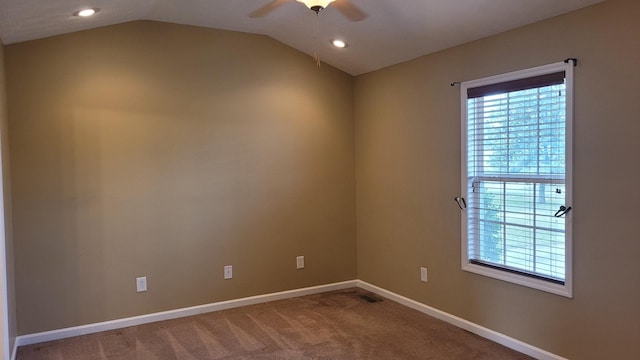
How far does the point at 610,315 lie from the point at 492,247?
89 centimetres

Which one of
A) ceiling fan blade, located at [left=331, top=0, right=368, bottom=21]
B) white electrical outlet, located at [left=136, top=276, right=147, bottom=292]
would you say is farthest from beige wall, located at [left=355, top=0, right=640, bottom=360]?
white electrical outlet, located at [left=136, top=276, right=147, bottom=292]

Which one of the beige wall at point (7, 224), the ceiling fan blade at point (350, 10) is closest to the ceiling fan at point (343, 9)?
the ceiling fan blade at point (350, 10)

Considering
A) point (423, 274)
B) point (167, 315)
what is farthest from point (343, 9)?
point (167, 315)

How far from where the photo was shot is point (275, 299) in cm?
441

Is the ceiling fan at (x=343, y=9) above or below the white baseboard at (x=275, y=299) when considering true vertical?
above

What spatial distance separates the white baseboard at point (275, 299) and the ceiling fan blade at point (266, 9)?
251 cm

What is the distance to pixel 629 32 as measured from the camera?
2.52m

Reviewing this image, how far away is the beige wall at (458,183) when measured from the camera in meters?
2.58

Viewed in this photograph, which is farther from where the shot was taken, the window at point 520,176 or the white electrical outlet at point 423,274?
the white electrical outlet at point 423,274

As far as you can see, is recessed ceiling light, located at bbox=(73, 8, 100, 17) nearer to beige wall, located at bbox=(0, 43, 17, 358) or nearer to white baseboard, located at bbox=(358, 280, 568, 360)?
beige wall, located at bbox=(0, 43, 17, 358)

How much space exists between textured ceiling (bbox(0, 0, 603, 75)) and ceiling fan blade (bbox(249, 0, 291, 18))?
42 millimetres

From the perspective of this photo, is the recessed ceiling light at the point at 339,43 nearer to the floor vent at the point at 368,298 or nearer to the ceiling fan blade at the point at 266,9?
the ceiling fan blade at the point at 266,9

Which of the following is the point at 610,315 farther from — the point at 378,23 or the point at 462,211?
the point at 378,23

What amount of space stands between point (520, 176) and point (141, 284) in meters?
3.08
